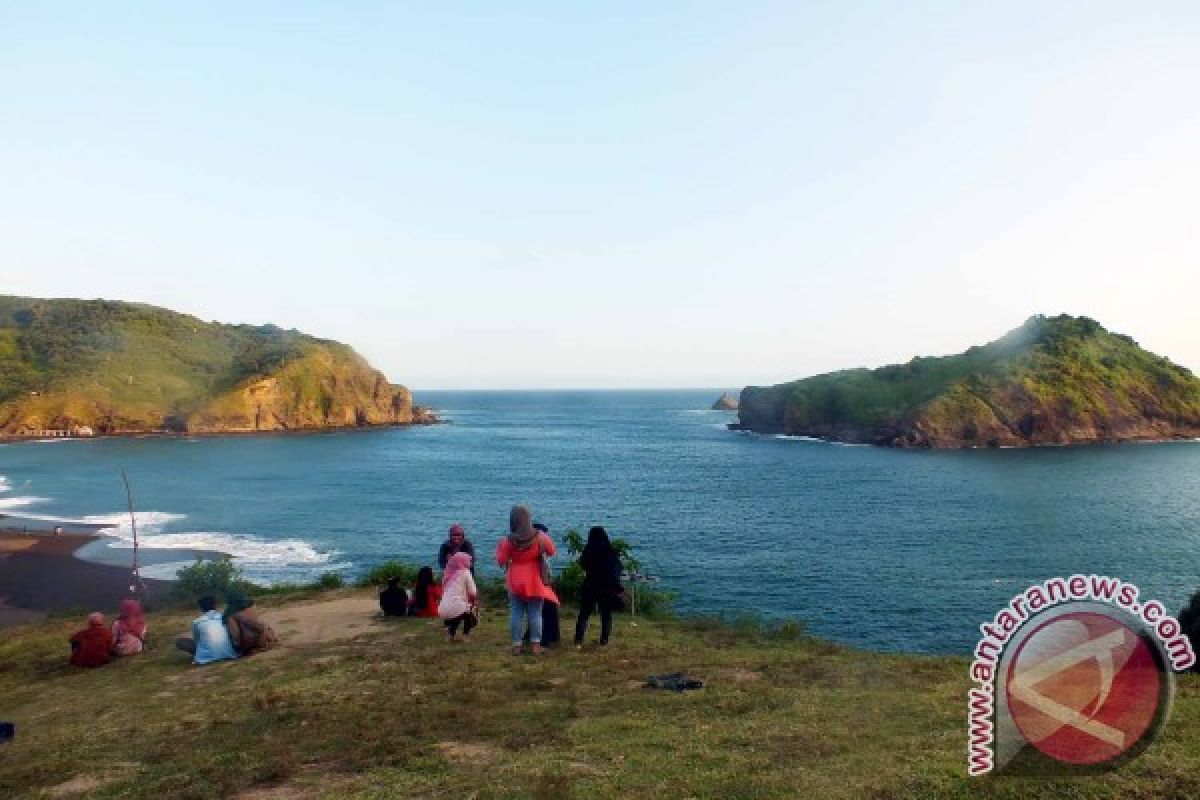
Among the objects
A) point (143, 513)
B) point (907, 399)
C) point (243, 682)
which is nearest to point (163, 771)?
point (243, 682)

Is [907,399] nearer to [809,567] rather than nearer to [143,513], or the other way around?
[809,567]

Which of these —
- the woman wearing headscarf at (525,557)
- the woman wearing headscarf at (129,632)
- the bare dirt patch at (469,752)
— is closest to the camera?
the bare dirt patch at (469,752)

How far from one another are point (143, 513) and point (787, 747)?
6402 centimetres

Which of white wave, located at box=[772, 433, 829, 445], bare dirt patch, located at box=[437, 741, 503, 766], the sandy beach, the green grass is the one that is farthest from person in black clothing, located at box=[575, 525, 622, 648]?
white wave, located at box=[772, 433, 829, 445]

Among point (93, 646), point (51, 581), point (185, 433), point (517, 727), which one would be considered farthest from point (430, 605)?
point (185, 433)

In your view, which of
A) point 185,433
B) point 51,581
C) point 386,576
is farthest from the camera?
point 185,433

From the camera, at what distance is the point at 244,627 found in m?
13.8

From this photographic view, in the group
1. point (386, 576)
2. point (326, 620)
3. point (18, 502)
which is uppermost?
point (326, 620)

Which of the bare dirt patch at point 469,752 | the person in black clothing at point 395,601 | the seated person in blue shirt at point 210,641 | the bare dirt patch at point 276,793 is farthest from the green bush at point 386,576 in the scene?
the bare dirt patch at point 276,793

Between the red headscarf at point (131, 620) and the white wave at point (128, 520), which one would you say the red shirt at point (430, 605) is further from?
the white wave at point (128, 520)

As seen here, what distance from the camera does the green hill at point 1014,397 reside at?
11031 cm

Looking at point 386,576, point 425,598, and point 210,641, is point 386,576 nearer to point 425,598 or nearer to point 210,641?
point 425,598

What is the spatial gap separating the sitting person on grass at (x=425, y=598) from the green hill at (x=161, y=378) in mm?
137442

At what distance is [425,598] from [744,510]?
4339cm
